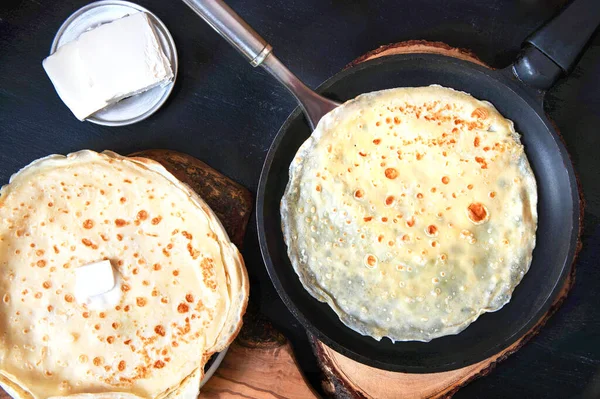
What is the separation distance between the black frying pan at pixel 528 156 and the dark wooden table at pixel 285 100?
0.34 meters

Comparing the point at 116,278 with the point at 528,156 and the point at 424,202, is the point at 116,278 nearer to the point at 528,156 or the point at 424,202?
the point at 424,202

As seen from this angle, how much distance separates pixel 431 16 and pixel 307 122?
72cm

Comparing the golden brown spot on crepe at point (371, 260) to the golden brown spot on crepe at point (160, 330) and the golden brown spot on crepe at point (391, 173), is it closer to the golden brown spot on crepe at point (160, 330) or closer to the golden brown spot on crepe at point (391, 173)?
the golden brown spot on crepe at point (391, 173)

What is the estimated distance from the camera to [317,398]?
6.49ft

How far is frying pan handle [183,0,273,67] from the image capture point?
1.60 meters

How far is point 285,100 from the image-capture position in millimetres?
2119

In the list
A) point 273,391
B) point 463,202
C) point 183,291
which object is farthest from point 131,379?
point 463,202

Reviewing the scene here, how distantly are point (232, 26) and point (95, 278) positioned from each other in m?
0.95

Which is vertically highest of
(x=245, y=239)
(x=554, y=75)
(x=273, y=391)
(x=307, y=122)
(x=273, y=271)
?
(x=554, y=75)

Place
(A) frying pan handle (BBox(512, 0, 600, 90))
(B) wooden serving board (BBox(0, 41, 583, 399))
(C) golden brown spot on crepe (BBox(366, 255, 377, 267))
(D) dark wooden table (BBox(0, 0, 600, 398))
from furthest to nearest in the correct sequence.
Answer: (D) dark wooden table (BBox(0, 0, 600, 398))
(B) wooden serving board (BBox(0, 41, 583, 399))
(C) golden brown spot on crepe (BBox(366, 255, 377, 267))
(A) frying pan handle (BBox(512, 0, 600, 90))

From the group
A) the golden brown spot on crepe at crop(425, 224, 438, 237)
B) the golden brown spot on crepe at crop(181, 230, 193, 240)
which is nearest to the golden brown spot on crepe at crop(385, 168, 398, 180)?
the golden brown spot on crepe at crop(425, 224, 438, 237)

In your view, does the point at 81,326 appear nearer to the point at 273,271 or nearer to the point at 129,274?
the point at 129,274

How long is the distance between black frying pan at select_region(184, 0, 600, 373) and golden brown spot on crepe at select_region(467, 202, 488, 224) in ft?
0.88

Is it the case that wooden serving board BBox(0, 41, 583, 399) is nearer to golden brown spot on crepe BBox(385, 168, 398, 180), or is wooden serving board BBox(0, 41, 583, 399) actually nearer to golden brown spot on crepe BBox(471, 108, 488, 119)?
golden brown spot on crepe BBox(471, 108, 488, 119)
